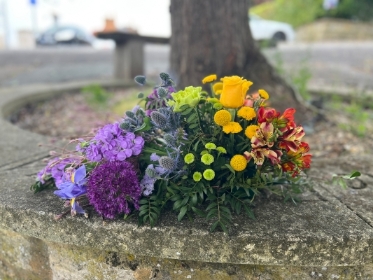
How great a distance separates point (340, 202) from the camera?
155 centimetres

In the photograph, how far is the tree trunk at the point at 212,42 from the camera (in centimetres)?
291

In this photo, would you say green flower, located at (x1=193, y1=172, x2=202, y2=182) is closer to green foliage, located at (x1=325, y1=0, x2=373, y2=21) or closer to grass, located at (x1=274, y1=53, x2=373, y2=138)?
grass, located at (x1=274, y1=53, x2=373, y2=138)

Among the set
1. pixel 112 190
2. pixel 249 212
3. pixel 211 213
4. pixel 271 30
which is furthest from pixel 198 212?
pixel 271 30

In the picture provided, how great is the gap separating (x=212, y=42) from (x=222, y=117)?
1758 mm

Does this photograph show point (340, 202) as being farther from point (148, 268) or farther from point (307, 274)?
point (148, 268)

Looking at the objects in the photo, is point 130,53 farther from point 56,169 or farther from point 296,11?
point 296,11

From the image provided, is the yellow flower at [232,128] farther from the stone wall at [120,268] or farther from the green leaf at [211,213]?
the stone wall at [120,268]

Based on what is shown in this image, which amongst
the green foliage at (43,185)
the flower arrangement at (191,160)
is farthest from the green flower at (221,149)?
the green foliage at (43,185)

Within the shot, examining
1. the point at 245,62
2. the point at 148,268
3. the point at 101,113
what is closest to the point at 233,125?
the point at 148,268

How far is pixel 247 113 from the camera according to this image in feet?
4.42

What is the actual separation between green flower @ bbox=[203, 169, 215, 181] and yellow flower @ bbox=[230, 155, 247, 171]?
0.07 metres

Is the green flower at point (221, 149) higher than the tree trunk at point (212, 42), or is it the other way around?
the tree trunk at point (212, 42)

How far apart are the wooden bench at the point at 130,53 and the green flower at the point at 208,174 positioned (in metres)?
4.92

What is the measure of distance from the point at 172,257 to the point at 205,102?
0.55 meters
